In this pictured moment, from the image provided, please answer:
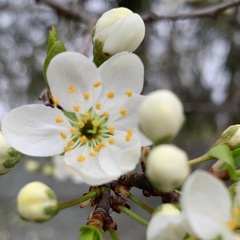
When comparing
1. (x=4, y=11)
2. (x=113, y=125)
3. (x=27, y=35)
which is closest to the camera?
(x=113, y=125)

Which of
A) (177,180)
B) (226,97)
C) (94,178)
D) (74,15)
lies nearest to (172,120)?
(177,180)

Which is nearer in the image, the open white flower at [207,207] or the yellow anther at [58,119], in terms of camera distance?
the open white flower at [207,207]

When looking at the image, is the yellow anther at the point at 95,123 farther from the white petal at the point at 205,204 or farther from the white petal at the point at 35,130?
the white petal at the point at 205,204

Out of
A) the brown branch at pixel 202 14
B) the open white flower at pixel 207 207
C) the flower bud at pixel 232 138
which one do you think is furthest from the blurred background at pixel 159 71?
the open white flower at pixel 207 207

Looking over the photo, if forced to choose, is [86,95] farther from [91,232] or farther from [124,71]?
[91,232]

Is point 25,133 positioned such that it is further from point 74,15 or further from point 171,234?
point 74,15

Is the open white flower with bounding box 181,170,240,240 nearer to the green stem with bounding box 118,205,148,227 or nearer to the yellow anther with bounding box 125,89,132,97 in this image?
the green stem with bounding box 118,205,148,227

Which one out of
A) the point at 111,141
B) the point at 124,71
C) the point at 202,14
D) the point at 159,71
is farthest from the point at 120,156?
the point at 159,71

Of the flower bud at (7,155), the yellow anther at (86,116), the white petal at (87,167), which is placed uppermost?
the yellow anther at (86,116)
